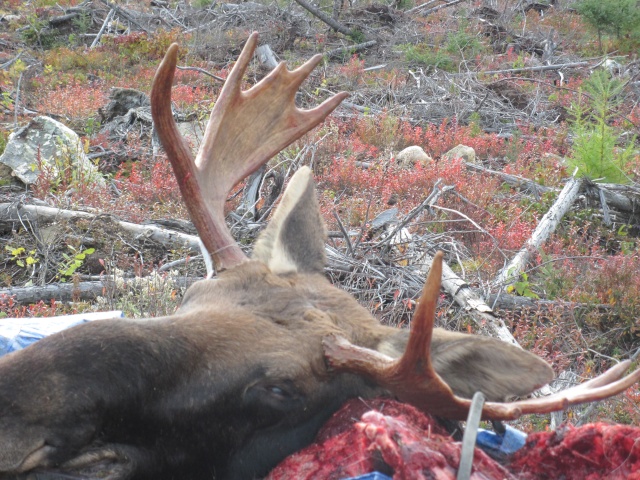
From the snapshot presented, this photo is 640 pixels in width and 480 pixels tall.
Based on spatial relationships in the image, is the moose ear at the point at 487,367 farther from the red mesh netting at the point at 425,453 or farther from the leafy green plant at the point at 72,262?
the leafy green plant at the point at 72,262

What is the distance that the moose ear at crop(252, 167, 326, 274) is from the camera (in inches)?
121

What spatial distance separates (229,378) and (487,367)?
2.65 ft

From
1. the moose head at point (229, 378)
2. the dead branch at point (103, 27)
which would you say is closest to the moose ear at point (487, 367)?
the moose head at point (229, 378)

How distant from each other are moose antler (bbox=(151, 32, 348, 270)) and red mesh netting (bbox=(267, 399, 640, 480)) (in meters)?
0.97

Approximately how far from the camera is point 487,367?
230cm

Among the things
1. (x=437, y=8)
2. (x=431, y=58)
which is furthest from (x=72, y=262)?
(x=437, y=8)

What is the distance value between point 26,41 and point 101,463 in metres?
14.6

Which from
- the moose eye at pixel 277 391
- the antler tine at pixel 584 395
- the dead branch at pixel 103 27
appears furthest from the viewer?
the dead branch at pixel 103 27

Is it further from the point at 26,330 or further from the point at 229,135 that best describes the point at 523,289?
the point at 26,330

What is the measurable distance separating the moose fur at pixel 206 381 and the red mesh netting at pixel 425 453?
0.46ft

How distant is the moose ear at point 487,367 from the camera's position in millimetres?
2221

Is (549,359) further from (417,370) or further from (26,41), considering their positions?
(26,41)

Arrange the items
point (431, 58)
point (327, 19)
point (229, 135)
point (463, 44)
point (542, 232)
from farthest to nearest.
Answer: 1. point (327, 19)
2. point (463, 44)
3. point (431, 58)
4. point (542, 232)
5. point (229, 135)

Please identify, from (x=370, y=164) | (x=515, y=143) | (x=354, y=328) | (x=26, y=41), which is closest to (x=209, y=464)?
(x=354, y=328)
